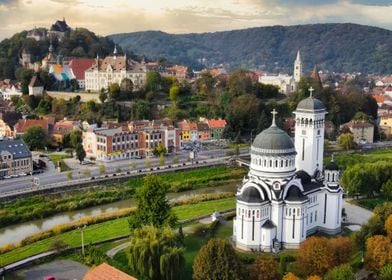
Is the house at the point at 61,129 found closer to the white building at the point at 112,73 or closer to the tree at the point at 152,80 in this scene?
the tree at the point at 152,80

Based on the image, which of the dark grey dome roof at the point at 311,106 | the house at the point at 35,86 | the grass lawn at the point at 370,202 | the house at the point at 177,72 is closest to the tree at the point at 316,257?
the dark grey dome roof at the point at 311,106

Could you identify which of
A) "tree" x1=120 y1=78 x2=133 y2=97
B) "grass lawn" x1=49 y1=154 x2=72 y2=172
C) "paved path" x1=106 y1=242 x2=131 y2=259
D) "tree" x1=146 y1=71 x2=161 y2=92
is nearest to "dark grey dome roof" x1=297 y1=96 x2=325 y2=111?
"paved path" x1=106 y1=242 x2=131 y2=259

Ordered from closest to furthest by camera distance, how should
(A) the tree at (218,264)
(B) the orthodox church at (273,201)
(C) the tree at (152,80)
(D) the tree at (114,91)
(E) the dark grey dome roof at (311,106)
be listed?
1. (A) the tree at (218,264)
2. (B) the orthodox church at (273,201)
3. (E) the dark grey dome roof at (311,106)
4. (D) the tree at (114,91)
5. (C) the tree at (152,80)

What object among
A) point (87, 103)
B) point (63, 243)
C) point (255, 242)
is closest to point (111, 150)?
point (87, 103)

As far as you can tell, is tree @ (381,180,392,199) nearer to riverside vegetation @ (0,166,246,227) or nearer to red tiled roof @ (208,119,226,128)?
riverside vegetation @ (0,166,246,227)

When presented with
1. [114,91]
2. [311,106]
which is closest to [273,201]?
[311,106]

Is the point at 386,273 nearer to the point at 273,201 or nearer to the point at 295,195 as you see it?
the point at 295,195
